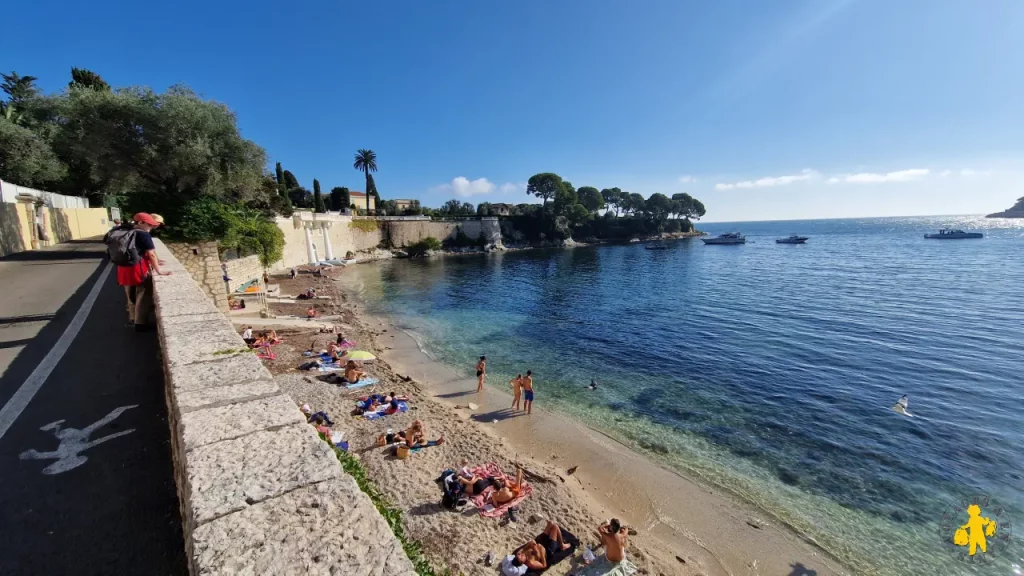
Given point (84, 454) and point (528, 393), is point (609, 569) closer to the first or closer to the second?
point (528, 393)

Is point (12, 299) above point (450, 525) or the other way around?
above

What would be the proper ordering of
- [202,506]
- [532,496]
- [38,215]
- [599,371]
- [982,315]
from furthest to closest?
[982,315], [38,215], [599,371], [532,496], [202,506]

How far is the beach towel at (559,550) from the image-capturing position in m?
7.20

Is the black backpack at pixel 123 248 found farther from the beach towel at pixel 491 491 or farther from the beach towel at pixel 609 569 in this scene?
the beach towel at pixel 609 569

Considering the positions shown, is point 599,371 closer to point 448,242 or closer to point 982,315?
point 982,315

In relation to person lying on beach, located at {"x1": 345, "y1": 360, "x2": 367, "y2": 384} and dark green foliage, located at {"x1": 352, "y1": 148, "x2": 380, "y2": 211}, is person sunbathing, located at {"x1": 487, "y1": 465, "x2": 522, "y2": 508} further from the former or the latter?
dark green foliage, located at {"x1": 352, "y1": 148, "x2": 380, "y2": 211}

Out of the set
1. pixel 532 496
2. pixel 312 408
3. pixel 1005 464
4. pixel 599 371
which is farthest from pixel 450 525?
pixel 1005 464

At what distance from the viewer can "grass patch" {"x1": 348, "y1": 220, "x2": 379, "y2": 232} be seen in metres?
60.3

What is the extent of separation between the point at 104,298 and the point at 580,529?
1208 centimetres

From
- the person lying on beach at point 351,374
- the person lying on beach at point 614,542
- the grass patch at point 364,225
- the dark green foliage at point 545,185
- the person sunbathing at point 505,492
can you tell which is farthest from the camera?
the dark green foliage at point 545,185

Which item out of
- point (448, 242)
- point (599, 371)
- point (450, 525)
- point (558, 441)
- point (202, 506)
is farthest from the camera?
point (448, 242)

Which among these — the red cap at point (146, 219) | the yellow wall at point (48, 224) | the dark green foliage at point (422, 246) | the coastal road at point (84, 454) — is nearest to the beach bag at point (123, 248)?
the red cap at point (146, 219)

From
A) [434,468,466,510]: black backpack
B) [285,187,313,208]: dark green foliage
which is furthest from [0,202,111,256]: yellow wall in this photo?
[285,187,313,208]: dark green foliage

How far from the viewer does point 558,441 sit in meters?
11.9
